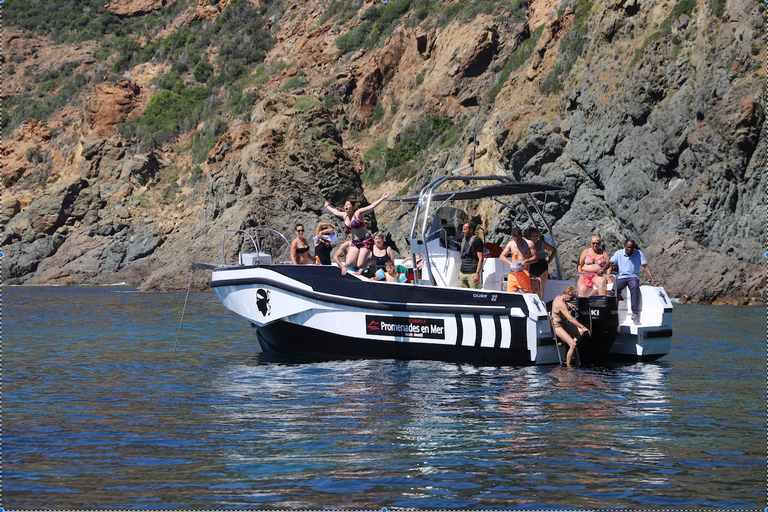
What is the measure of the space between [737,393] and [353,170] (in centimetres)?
3791

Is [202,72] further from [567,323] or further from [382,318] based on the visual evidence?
[567,323]

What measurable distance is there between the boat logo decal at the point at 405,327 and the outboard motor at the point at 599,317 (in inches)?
80.9

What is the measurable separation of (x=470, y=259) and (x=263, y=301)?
3.50 m

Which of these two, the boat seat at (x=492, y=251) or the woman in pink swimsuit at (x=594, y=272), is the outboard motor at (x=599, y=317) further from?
the boat seat at (x=492, y=251)

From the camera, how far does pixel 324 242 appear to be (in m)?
14.4

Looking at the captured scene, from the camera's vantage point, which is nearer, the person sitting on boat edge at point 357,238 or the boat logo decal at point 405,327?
the boat logo decal at point 405,327

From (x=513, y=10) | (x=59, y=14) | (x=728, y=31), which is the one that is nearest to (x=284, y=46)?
(x=513, y=10)

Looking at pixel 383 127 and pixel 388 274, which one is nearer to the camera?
pixel 388 274

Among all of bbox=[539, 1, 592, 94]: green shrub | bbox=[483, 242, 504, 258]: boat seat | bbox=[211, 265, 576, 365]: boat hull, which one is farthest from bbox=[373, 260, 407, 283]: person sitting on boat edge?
bbox=[539, 1, 592, 94]: green shrub

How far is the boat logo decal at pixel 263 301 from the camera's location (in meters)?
14.0

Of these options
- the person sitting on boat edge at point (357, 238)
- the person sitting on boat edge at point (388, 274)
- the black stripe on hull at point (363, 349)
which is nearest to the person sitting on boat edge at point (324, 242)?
the person sitting on boat edge at point (357, 238)

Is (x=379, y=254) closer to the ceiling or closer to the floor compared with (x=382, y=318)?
closer to the ceiling

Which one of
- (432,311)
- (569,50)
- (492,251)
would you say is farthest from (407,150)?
(432,311)

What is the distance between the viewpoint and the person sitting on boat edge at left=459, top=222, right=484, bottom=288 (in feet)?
43.5
